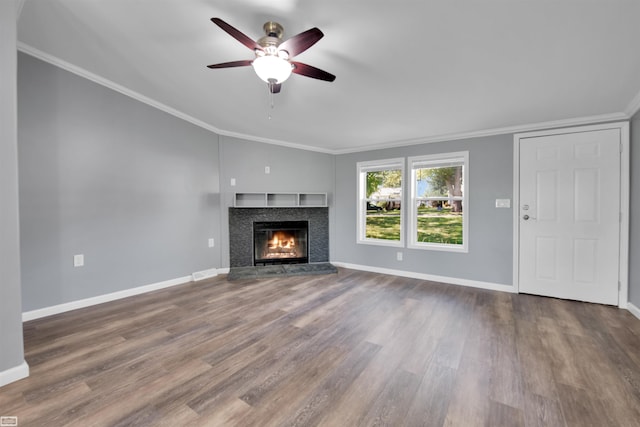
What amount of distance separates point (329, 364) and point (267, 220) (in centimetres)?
304

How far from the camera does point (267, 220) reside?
4.57 meters

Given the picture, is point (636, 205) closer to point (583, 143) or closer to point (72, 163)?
point (583, 143)

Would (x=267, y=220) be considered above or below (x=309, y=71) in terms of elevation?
below

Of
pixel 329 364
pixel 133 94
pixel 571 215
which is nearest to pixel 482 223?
pixel 571 215

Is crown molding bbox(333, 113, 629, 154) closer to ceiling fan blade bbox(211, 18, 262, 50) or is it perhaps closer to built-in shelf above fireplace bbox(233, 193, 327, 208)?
built-in shelf above fireplace bbox(233, 193, 327, 208)

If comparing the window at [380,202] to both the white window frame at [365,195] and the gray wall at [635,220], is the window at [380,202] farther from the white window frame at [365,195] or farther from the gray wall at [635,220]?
the gray wall at [635,220]

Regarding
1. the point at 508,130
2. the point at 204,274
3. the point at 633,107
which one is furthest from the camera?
the point at 204,274

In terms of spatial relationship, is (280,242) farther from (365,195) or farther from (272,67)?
(272,67)

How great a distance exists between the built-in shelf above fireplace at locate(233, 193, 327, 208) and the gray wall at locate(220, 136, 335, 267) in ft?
0.35

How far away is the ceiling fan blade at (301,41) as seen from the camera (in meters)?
1.50

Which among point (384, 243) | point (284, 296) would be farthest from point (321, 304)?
point (384, 243)

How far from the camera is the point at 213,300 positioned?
308 centimetres

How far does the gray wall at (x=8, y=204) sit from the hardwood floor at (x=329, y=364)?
11.2 inches

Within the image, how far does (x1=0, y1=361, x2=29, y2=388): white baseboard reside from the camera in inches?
62.1
